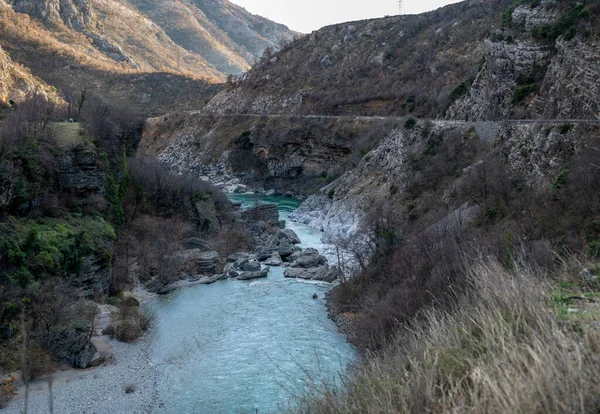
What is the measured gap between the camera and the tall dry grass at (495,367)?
466 cm

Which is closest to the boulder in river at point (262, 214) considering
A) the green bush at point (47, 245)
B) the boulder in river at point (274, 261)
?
the boulder in river at point (274, 261)

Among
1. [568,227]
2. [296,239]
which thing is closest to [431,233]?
[568,227]

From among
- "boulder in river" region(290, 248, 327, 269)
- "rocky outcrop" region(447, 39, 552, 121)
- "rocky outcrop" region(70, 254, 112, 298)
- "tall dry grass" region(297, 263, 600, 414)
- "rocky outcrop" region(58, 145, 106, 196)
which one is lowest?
"rocky outcrop" region(70, 254, 112, 298)

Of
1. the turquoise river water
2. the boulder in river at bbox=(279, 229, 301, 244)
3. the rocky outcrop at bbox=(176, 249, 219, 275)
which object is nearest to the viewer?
the turquoise river water

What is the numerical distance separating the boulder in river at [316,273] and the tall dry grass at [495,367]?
21649 mm

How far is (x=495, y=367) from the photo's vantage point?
526cm

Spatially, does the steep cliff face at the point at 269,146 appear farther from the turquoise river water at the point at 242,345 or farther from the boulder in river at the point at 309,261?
the turquoise river water at the point at 242,345

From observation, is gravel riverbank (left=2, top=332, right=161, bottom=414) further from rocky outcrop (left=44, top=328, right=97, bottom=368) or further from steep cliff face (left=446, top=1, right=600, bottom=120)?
steep cliff face (left=446, top=1, right=600, bottom=120)

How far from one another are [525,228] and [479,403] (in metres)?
15.3

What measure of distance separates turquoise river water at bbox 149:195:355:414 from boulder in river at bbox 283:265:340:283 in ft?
2.56

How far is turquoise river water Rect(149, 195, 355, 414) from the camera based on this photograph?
53.0 feet

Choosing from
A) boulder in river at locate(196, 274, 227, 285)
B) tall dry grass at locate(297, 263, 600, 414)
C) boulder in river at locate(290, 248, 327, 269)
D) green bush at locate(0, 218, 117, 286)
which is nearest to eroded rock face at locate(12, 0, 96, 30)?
boulder in river at locate(196, 274, 227, 285)

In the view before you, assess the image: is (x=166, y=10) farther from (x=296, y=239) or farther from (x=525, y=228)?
(x=525, y=228)

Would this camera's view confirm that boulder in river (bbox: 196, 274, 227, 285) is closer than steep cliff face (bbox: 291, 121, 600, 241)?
No
